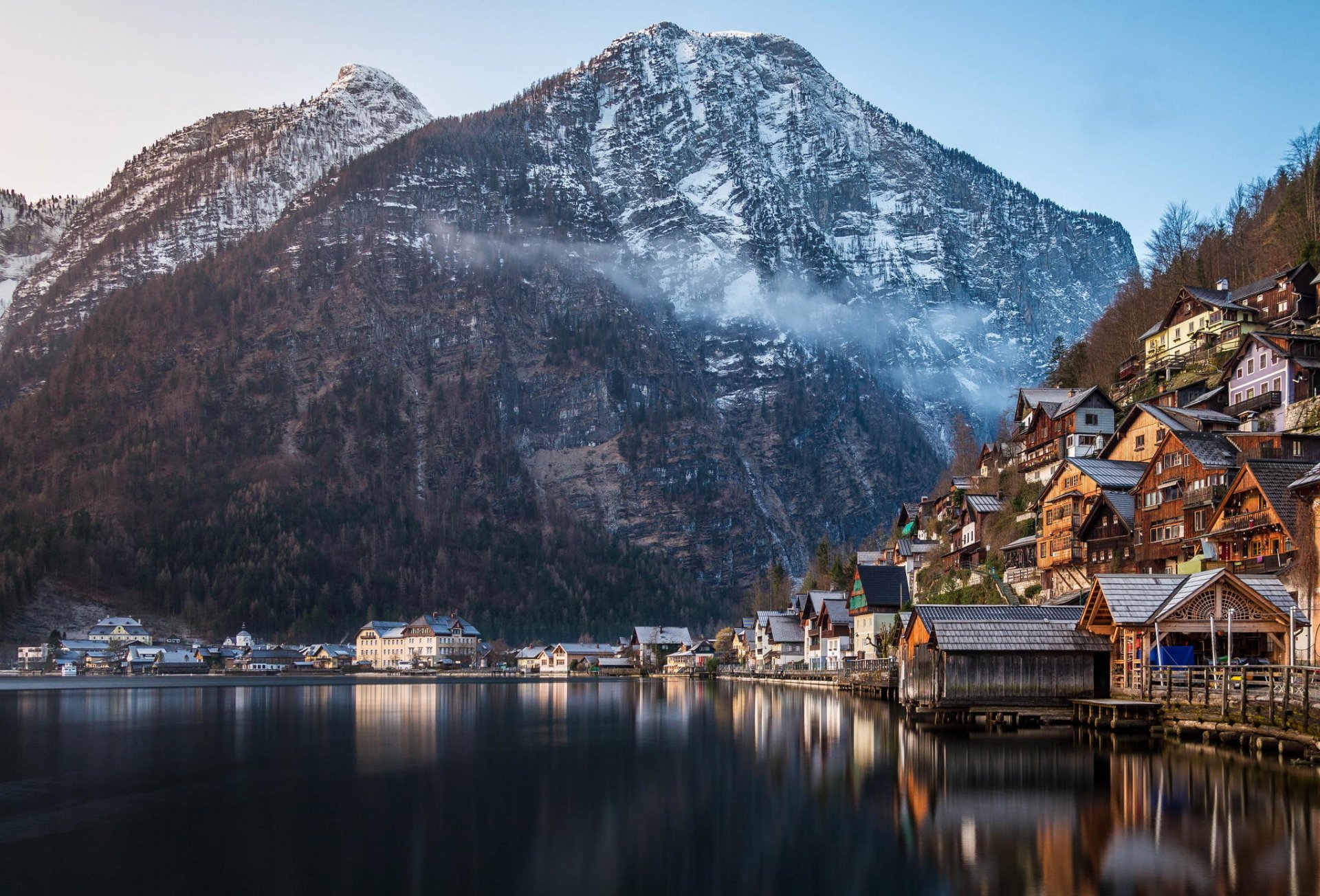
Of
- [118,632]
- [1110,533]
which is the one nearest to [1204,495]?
[1110,533]

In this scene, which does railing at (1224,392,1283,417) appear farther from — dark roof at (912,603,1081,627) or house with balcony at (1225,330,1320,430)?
dark roof at (912,603,1081,627)

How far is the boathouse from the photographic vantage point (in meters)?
53.6

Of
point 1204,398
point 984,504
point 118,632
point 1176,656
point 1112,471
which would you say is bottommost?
point 118,632

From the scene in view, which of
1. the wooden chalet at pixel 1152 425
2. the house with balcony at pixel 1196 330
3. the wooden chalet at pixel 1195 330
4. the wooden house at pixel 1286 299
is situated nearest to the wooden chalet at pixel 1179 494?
the wooden chalet at pixel 1152 425

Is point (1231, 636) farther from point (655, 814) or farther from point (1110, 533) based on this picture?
point (655, 814)

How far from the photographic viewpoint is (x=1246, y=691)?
39719mm

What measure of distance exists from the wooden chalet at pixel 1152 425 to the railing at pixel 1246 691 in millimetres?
20718

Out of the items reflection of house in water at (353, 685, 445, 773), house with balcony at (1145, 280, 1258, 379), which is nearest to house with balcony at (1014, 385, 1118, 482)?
house with balcony at (1145, 280, 1258, 379)

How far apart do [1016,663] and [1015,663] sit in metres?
0.03

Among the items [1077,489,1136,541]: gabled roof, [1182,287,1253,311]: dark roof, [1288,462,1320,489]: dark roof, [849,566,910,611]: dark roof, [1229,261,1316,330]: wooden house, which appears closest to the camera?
[1288,462,1320,489]: dark roof

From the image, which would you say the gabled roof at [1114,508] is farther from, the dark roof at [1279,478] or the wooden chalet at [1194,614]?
the wooden chalet at [1194,614]

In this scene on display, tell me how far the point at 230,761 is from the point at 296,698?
184ft

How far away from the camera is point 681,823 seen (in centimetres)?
3045

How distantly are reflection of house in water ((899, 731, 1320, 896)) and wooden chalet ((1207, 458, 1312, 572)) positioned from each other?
45.3 ft
